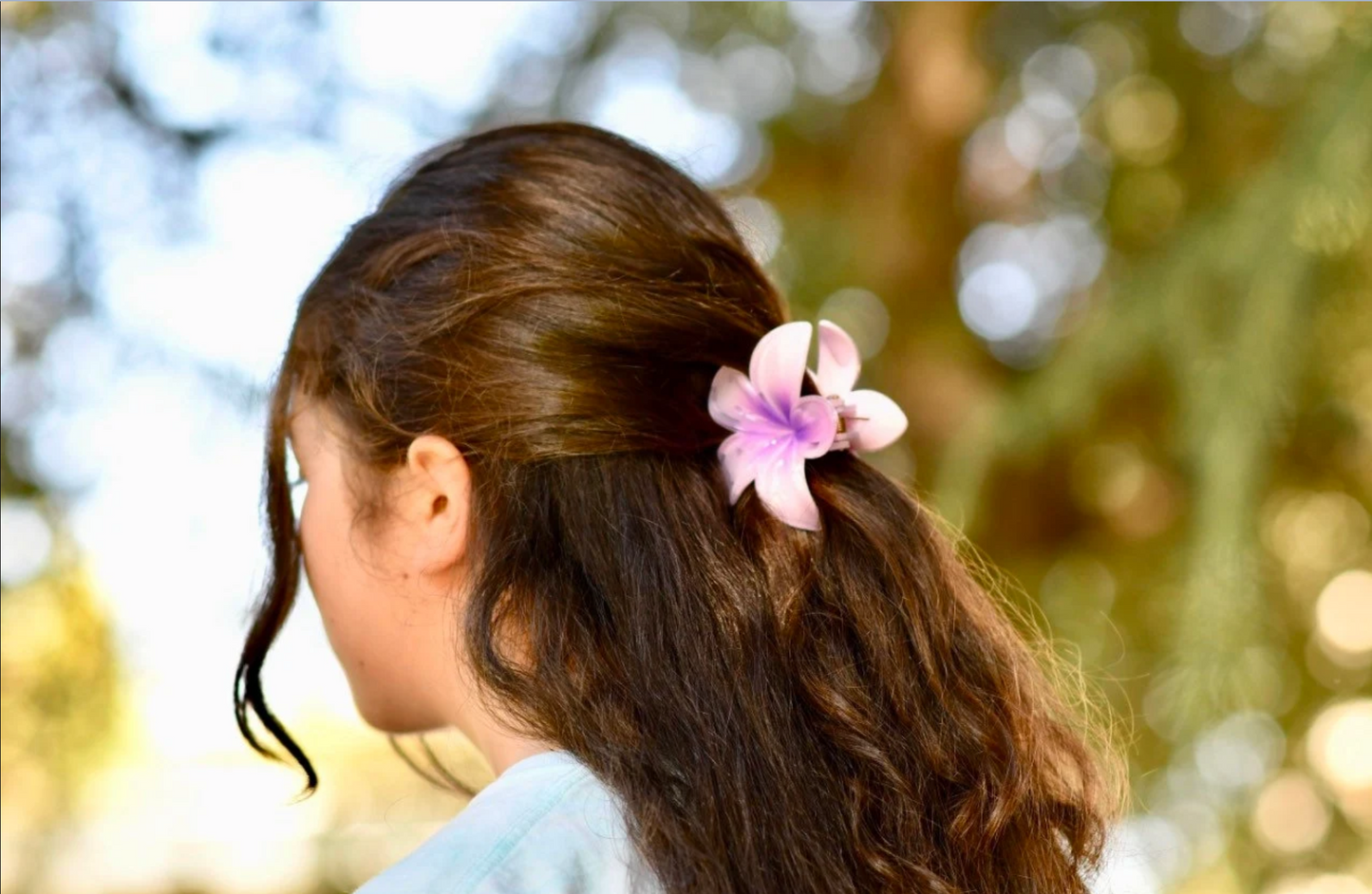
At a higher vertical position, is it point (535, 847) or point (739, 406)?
point (739, 406)

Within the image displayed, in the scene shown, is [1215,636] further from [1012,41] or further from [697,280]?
[1012,41]

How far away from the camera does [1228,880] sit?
126cm

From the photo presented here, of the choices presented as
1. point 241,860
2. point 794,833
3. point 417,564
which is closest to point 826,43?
point 417,564

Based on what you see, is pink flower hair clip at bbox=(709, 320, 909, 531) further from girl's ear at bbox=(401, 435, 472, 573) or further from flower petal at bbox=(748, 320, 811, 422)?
girl's ear at bbox=(401, 435, 472, 573)

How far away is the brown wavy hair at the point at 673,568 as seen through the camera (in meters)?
0.79

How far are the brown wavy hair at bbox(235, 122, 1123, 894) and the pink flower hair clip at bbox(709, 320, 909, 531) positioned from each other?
0.05 ft

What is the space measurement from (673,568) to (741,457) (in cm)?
9

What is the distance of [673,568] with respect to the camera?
0.83 metres

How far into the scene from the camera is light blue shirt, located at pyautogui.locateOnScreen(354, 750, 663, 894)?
733mm

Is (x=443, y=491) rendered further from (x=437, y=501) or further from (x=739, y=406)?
(x=739, y=406)

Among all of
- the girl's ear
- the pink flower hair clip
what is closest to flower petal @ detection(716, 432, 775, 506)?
the pink flower hair clip

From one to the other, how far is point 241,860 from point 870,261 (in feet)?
5.78

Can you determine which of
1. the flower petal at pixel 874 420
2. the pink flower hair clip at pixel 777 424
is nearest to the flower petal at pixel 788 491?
the pink flower hair clip at pixel 777 424

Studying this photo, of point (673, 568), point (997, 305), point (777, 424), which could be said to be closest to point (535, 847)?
point (673, 568)
